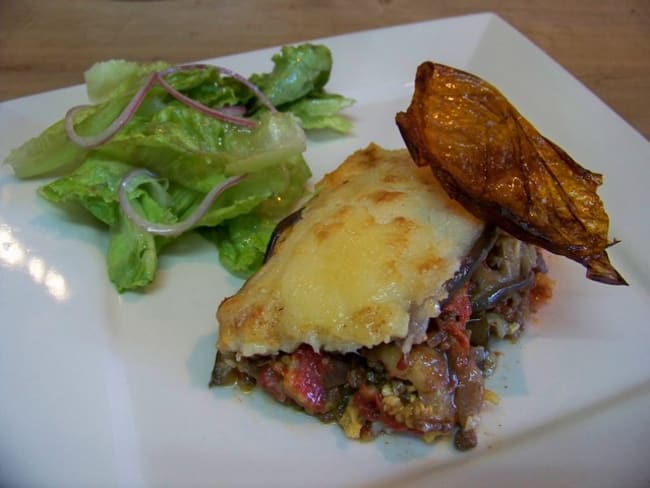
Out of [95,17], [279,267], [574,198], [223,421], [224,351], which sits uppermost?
[574,198]

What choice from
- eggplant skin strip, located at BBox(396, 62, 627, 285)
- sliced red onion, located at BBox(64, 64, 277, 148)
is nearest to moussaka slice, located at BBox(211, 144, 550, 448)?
eggplant skin strip, located at BBox(396, 62, 627, 285)

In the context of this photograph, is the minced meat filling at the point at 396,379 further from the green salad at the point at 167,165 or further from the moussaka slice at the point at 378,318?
the green salad at the point at 167,165

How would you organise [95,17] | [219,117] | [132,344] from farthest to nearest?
[95,17] → [219,117] → [132,344]

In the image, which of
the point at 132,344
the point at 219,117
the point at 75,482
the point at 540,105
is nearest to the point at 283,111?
the point at 219,117

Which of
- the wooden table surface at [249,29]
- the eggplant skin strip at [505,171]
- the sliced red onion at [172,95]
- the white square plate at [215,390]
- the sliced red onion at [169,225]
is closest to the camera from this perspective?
the white square plate at [215,390]

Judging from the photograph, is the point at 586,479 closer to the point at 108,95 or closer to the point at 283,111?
the point at 283,111

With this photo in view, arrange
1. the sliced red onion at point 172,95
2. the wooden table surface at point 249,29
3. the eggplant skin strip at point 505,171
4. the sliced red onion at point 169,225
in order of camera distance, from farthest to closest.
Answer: the wooden table surface at point 249,29, the sliced red onion at point 172,95, the sliced red onion at point 169,225, the eggplant skin strip at point 505,171

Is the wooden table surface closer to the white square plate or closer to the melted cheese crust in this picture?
the white square plate

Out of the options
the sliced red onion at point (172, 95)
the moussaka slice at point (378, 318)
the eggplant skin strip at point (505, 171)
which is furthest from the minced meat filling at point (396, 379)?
the sliced red onion at point (172, 95)
